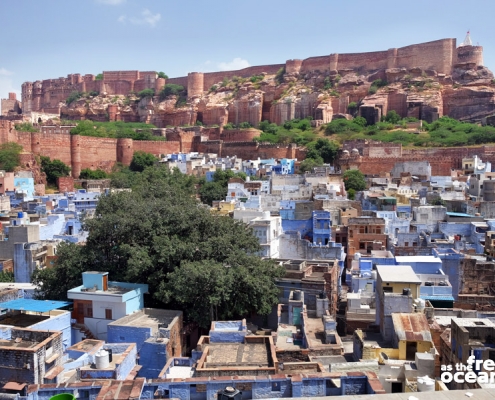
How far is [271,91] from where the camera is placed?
183ft

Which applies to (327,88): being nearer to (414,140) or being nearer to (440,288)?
(414,140)

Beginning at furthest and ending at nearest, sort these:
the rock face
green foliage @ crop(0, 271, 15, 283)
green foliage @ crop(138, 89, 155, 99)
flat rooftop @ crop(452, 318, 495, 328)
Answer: green foliage @ crop(138, 89, 155, 99), the rock face, green foliage @ crop(0, 271, 15, 283), flat rooftop @ crop(452, 318, 495, 328)

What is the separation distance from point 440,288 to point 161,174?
870 inches

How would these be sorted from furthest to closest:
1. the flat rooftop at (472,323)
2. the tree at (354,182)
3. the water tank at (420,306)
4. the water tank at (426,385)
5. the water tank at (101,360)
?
the tree at (354,182), the water tank at (420,306), the flat rooftop at (472,323), the water tank at (101,360), the water tank at (426,385)

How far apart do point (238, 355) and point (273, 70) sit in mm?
55170

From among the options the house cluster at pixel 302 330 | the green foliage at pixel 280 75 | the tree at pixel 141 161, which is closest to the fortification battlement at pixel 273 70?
the green foliage at pixel 280 75

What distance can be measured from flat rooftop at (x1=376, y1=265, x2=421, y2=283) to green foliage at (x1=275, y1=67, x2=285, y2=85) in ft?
159

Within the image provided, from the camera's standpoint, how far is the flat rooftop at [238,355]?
796 cm

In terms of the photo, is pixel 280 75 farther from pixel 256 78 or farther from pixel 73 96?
pixel 73 96

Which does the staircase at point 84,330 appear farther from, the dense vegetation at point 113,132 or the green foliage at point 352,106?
the green foliage at point 352,106

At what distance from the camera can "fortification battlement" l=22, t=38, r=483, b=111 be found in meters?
50.4

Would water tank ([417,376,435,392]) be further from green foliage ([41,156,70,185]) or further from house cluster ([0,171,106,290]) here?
green foliage ([41,156,70,185])

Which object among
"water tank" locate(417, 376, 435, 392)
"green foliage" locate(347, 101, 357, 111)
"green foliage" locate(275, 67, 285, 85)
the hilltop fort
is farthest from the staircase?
"green foliage" locate(275, 67, 285, 85)

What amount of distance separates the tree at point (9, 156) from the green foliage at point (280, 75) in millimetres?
29916
